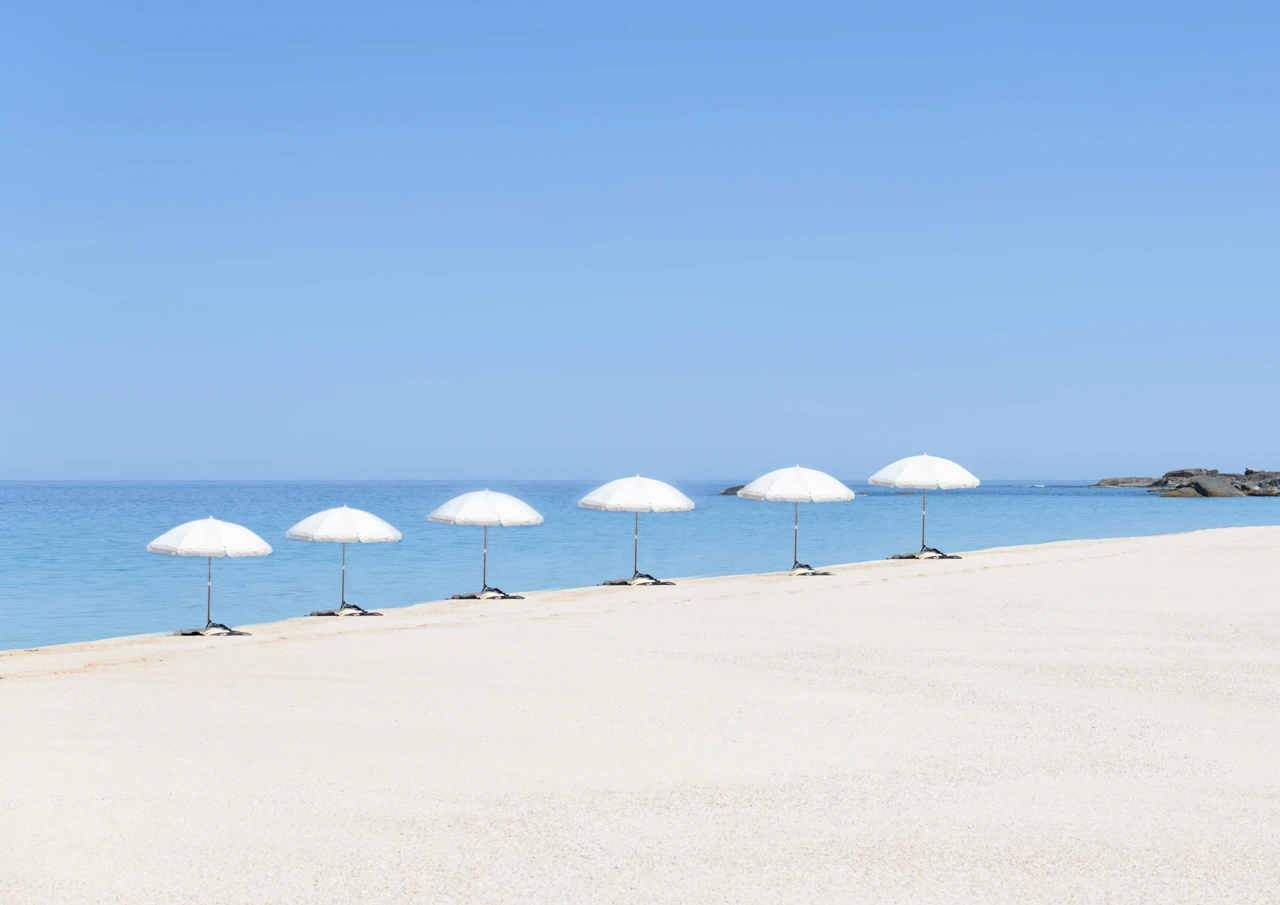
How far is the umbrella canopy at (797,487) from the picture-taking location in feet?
66.3

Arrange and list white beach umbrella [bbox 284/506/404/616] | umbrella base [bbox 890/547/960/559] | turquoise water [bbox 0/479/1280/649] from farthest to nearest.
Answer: umbrella base [bbox 890/547/960/559], turquoise water [bbox 0/479/1280/649], white beach umbrella [bbox 284/506/404/616]

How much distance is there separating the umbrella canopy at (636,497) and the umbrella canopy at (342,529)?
3911mm

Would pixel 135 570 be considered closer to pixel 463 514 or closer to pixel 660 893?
pixel 463 514

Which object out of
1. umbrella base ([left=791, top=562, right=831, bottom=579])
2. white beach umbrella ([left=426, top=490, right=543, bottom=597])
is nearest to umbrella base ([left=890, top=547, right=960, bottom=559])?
umbrella base ([left=791, top=562, right=831, bottom=579])

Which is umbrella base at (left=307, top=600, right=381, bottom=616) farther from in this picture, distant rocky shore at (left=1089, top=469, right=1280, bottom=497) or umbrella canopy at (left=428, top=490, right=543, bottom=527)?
distant rocky shore at (left=1089, top=469, right=1280, bottom=497)

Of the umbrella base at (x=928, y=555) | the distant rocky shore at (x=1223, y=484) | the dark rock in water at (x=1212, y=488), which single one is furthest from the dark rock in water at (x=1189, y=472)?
the umbrella base at (x=928, y=555)

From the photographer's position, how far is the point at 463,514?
17.1m

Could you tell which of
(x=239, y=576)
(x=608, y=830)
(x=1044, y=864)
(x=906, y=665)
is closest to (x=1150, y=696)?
A: (x=906, y=665)

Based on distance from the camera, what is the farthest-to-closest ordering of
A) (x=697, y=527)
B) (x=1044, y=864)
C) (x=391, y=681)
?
(x=697, y=527), (x=391, y=681), (x=1044, y=864)

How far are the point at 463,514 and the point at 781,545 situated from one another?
20.5 m

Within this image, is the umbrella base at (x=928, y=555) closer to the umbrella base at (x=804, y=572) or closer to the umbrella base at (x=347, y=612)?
the umbrella base at (x=804, y=572)

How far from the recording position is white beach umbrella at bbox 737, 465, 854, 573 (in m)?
20.2

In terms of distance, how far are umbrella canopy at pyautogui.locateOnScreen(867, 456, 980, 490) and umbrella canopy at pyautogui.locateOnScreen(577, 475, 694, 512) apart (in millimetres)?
4882

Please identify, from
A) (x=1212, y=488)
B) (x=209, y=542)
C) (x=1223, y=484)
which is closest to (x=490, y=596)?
(x=209, y=542)
